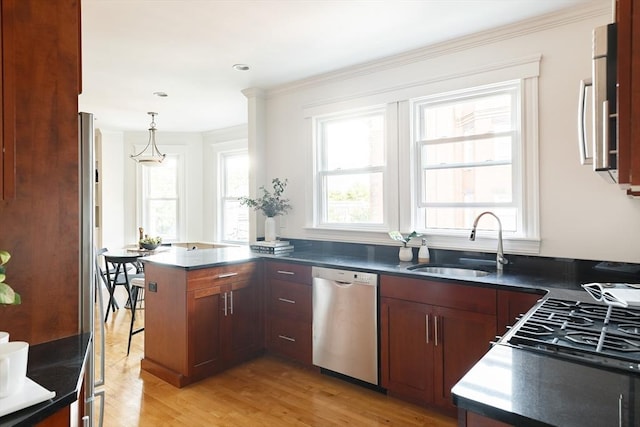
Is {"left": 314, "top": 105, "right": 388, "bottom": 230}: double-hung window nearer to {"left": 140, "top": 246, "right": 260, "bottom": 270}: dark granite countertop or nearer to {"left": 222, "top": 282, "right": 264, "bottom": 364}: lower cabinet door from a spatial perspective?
{"left": 140, "top": 246, "right": 260, "bottom": 270}: dark granite countertop

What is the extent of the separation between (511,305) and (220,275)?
2128mm

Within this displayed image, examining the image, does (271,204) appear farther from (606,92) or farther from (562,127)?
(606,92)

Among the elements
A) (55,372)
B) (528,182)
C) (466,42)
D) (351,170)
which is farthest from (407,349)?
(466,42)

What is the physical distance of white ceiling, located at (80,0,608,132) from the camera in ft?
8.12

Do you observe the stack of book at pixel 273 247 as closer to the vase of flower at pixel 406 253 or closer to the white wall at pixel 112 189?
the vase of flower at pixel 406 253

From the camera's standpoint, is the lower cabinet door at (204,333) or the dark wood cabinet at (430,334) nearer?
the dark wood cabinet at (430,334)

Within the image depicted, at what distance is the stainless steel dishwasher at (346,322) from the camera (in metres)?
2.82

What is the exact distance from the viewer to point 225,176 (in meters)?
6.43

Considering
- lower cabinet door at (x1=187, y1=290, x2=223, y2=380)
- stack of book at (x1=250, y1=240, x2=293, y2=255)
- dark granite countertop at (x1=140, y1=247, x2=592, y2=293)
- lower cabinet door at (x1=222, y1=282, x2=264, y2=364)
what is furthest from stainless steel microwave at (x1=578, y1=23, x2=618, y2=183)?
stack of book at (x1=250, y1=240, x2=293, y2=255)

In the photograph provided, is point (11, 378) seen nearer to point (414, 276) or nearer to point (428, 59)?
point (414, 276)

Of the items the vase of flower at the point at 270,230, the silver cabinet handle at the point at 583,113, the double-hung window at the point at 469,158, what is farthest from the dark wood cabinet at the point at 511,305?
the vase of flower at the point at 270,230

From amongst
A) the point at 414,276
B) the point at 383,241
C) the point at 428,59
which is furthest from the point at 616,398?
the point at 428,59

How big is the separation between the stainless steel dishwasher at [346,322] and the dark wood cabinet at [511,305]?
83 cm

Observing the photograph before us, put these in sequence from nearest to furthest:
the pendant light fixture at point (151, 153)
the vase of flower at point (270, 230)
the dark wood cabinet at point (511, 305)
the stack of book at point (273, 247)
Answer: the dark wood cabinet at point (511, 305) < the stack of book at point (273, 247) < the vase of flower at point (270, 230) < the pendant light fixture at point (151, 153)
